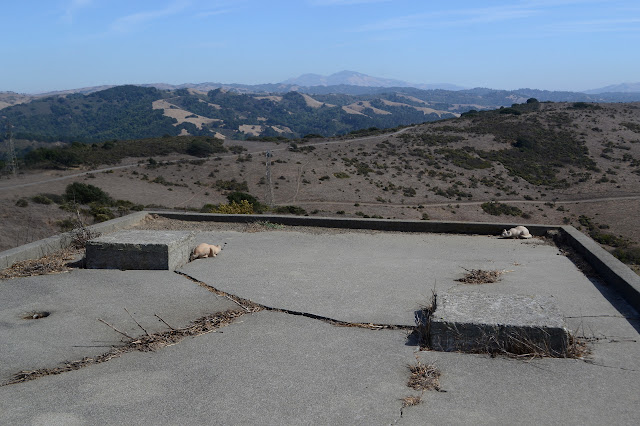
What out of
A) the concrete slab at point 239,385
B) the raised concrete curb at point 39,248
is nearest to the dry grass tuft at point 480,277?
the concrete slab at point 239,385

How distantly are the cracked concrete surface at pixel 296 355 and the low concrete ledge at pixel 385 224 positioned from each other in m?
2.05

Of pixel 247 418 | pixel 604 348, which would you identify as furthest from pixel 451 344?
pixel 247 418

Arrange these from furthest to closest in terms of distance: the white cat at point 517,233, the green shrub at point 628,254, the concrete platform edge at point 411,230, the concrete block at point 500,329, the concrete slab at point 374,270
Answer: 1. the green shrub at point 628,254
2. the white cat at point 517,233
3. the concrete platform edge at point 411,230
4. the concrete slab at point 374,270
5. the concrete block at point 500,329

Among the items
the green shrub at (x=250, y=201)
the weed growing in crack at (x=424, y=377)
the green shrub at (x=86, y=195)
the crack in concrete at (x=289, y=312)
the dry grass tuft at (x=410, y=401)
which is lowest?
the green shrub at (x=86, y=195)

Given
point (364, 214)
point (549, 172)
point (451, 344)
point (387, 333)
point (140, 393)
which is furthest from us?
point (549, 172)

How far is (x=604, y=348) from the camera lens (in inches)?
182

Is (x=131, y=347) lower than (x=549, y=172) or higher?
higher

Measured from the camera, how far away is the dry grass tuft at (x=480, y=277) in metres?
6.61

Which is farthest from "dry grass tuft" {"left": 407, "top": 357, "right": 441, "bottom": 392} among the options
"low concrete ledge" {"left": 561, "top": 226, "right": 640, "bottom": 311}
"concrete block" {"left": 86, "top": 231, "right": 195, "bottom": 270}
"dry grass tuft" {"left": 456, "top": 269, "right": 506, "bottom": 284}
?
"concrete block" {"left": 86, "top": 231, "right": 195, "bottom": 270}

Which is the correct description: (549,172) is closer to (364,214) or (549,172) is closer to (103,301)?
(364,214)

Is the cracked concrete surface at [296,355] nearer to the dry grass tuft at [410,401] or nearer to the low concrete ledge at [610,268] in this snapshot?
the dry grass tuft at [410,401]

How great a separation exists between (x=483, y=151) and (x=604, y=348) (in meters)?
64.7

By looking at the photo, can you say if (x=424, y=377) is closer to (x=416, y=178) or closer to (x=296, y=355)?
(x=296, y=355)

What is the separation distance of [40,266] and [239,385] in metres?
4.41
